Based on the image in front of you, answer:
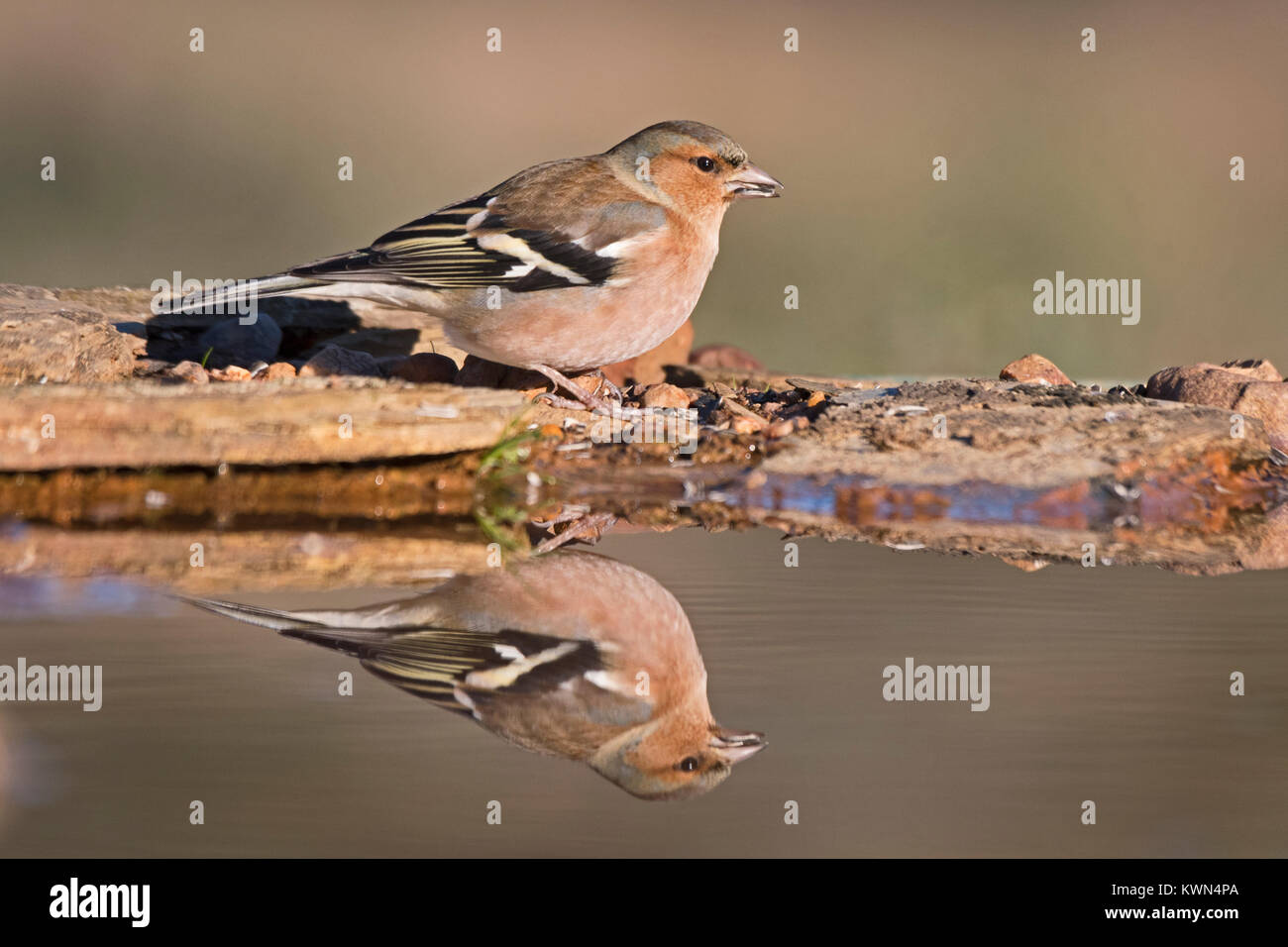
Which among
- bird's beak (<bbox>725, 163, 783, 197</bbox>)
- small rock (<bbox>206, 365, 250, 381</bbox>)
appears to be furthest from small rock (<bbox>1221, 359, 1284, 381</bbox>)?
small rock (<bbox>206, 365, 250, 381</bbox>)

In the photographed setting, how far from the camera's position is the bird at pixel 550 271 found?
23.8 ft

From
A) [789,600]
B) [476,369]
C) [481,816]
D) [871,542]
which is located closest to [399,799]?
[481,816]

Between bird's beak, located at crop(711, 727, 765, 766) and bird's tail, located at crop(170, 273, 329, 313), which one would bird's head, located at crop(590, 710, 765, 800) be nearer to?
bird's beak, located at crop(711, 727, 765, 766)

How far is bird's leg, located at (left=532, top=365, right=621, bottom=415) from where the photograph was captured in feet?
24.1

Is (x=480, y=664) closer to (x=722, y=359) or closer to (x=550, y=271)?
(x=550, y=271)

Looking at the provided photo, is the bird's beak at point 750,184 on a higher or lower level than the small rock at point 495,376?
higher

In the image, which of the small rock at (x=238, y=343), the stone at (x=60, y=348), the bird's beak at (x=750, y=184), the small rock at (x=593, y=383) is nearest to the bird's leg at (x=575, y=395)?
the small rock at (x=593, y=383)

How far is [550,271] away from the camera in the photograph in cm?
732

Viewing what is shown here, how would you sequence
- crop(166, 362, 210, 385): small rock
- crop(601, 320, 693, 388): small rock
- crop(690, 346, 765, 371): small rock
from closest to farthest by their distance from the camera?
crop(166, 362, 210, 385): small rock → crop(601, 320, 693, 388): small rock → crop(690, 346, 765, 371): small rock

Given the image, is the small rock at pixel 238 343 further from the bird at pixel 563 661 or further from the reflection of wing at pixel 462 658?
the reflection of wing at pixel 462 658

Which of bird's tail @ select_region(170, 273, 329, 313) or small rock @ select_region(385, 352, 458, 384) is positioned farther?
small rock @ select_region(385, 352, 458, 384)

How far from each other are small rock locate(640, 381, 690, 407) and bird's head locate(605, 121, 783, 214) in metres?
0.88

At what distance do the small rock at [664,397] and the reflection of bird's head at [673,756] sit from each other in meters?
4.19

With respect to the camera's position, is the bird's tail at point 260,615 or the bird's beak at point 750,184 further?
the bird's beak at point 750,184
